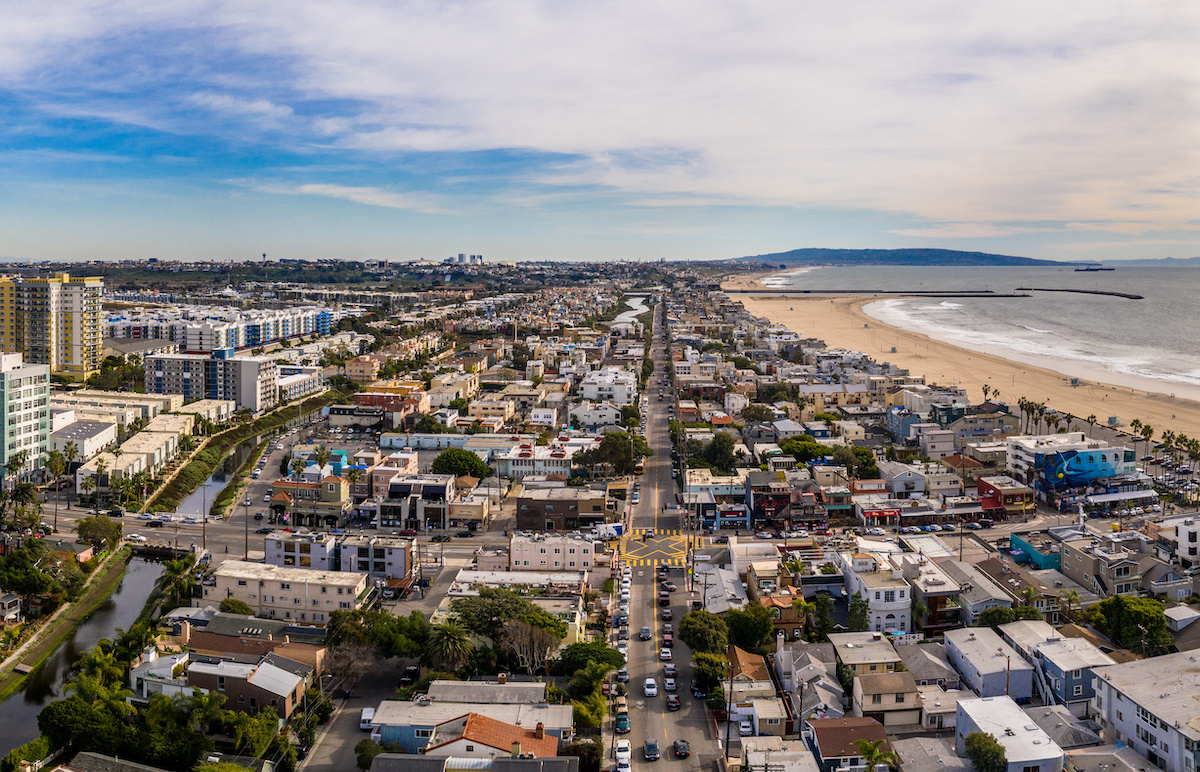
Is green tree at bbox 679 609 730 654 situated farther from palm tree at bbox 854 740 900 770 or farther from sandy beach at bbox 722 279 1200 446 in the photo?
sandy beach at bbox 722 279 1200 446

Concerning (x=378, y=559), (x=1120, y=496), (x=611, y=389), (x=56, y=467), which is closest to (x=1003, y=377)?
(x=611, y=389)

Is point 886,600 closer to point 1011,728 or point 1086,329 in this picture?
point 1011,728

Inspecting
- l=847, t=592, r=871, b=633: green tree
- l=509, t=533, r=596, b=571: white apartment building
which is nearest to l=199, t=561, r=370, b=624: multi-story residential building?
l=509, t=533, r=596, b=571: white apartment building

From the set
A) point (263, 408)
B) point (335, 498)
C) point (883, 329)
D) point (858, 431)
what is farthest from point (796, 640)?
point (883, 329)

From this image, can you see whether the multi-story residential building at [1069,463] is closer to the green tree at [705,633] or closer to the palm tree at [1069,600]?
the palm tree at [1069,600]

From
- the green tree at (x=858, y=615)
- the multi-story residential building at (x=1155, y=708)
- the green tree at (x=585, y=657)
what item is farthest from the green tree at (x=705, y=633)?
the multi-story residential building at (x=1155, y=708)

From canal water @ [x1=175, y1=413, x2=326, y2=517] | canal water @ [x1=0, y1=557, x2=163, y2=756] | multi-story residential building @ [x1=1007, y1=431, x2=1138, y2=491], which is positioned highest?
multi-story residential building @ [x1=1007, y1=431, x2=1138, y2=491]

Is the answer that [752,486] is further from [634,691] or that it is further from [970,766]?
[970,766]

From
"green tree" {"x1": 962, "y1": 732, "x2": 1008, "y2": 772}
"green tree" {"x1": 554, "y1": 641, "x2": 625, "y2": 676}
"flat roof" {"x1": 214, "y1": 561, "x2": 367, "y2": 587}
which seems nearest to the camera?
"green tree" {"x1": 962, "y1": 732, "x2": 1008, "y2": 772}
